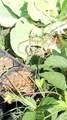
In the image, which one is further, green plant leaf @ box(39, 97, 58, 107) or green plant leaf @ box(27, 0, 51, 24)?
green plant leaf @ box(27, 0, 51, 24)

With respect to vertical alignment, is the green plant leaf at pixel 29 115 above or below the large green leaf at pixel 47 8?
below

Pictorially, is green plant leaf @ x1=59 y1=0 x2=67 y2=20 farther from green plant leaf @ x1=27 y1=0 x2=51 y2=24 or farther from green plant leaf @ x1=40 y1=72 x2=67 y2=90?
green plant leaf @ x1=40 y1=72 x2=67 y2=90

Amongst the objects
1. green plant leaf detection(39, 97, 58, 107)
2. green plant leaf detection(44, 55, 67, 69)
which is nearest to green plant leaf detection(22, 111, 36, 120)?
green plant leaf detection(39, 97, 58, 107)

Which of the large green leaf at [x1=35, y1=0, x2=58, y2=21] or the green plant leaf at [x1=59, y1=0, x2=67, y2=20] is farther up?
the large green leaf at [x1=35, y1=0, x2=58, y2=21]

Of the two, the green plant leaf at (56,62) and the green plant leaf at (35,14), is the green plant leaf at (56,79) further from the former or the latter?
the green plant leaf at (35,14)

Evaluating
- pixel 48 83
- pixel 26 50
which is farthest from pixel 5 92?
pixel 26 50

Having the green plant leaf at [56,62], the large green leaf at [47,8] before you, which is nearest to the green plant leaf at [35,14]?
the large green leaf at [47,8]

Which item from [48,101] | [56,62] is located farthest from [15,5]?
[48,101]

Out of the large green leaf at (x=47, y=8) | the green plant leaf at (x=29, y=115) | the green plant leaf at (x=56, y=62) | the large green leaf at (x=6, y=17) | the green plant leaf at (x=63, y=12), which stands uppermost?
the large green leaf at (x=6, y=17)
